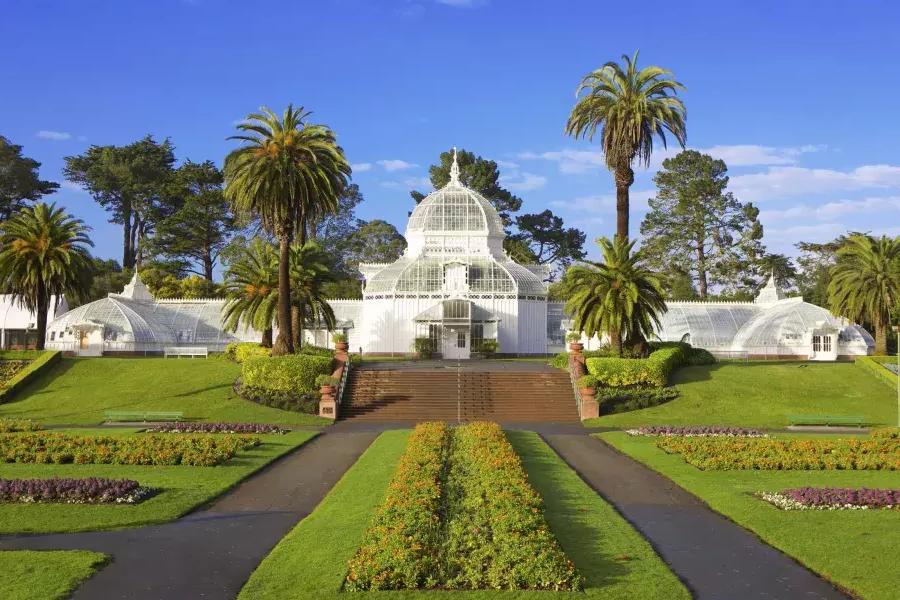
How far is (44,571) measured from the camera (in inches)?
553

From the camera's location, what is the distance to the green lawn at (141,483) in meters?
17.7

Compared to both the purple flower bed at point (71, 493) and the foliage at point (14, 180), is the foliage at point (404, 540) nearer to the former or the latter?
the purple flower bed at point (71, 493)

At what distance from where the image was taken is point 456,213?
2717 inches

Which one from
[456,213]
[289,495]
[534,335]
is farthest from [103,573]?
[456,213]

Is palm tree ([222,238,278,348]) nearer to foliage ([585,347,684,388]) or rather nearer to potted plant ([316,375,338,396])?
potted plant ([316,375,338,396])

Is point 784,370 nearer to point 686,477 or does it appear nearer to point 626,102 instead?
point 626,102

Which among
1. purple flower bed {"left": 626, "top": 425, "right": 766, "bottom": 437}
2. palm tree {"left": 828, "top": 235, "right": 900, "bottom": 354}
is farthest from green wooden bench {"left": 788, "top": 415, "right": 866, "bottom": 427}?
palm tree {"left": 828, "top": 235, "right": 900, "bottom": 354}

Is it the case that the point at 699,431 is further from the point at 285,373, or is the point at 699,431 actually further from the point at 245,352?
the point at 245,352

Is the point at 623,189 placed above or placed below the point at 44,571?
above

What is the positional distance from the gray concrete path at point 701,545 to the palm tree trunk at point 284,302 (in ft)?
76.6

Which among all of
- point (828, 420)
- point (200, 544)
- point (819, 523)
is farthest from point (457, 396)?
point (200, 544)

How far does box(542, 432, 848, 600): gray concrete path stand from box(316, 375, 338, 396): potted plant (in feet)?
57.8

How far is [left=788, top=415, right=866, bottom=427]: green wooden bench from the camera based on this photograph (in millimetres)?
37750

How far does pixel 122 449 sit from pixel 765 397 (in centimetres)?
3021
